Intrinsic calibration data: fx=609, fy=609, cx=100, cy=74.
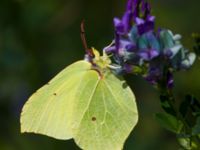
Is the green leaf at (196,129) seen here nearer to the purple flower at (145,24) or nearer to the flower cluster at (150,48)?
the flower cluster at (150,48)

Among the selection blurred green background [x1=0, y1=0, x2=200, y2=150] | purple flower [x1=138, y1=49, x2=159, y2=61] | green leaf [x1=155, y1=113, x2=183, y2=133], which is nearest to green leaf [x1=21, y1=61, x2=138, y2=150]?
green leaf [x1=155, y1=113, x2=183, y2=133]

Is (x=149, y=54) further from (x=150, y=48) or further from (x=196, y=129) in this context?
(x=196, y=129)

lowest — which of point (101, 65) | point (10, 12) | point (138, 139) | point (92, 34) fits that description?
point (138, 139)

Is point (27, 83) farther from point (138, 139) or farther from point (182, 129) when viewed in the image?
point (182, 129)

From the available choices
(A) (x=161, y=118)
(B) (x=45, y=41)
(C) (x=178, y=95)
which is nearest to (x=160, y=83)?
(A) (x=161, y=118)

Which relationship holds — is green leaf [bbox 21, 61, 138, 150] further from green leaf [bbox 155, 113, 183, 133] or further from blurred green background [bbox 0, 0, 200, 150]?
blurred green background [bbox 0, 0, 200, 150]

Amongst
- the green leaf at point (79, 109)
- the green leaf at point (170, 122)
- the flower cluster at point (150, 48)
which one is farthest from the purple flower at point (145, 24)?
the green leaf at point (79, 109)

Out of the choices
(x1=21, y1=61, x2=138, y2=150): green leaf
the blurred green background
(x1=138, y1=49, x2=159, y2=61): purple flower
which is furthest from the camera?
the blurred green background
